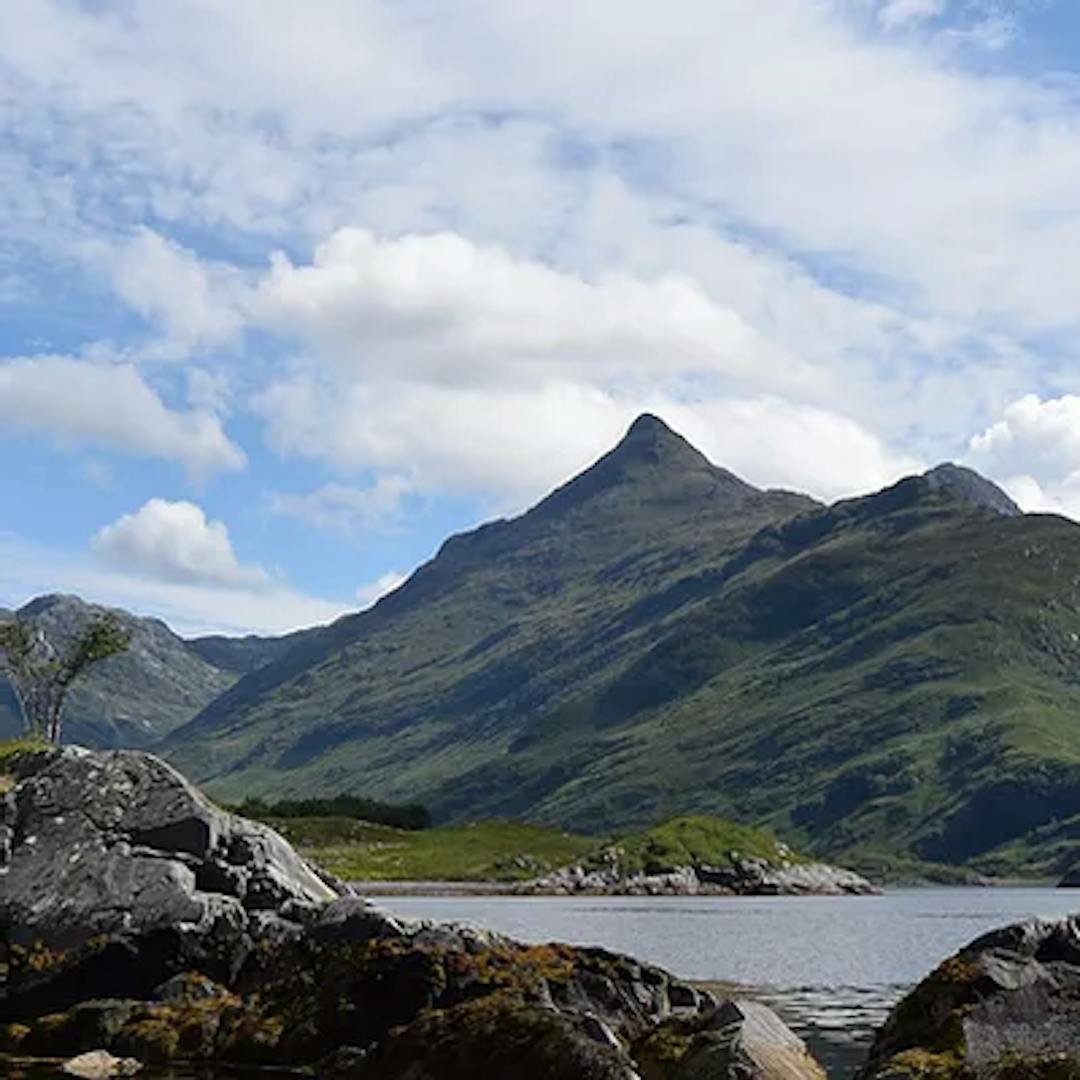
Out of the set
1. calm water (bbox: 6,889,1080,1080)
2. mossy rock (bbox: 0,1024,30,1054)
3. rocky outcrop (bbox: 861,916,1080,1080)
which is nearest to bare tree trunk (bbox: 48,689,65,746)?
calm water (bbox: 6,889,1080,1080)

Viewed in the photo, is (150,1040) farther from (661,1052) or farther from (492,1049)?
(661,1052)

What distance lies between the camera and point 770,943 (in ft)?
458

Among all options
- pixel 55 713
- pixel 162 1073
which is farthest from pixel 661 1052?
pixel 55 713

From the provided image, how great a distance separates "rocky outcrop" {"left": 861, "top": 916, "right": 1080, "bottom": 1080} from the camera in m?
39.3

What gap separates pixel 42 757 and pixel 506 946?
3031 centimetres

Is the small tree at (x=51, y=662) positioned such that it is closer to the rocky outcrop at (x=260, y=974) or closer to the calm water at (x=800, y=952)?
the calm water at (x=800, y=952)

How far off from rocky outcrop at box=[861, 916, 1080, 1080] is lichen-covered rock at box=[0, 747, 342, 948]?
2930cm

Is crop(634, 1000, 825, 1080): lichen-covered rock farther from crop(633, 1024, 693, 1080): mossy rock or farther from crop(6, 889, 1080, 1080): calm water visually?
crop(6, 889, 1080, 1080): calm water

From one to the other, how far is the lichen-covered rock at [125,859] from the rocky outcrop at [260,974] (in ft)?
0.29

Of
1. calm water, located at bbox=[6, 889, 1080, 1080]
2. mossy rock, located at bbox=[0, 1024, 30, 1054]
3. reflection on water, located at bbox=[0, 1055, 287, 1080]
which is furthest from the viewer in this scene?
calm water, located at bbox=[6, 889, 1080, 1080]

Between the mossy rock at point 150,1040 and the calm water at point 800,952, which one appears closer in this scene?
the mossy rock at point 150,1040

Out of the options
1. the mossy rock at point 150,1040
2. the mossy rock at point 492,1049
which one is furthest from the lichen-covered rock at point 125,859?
the mossy rock at point 492,1049

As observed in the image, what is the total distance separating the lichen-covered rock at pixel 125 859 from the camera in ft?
216

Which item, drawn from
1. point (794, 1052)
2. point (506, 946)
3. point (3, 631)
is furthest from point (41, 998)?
point (3, 631)
